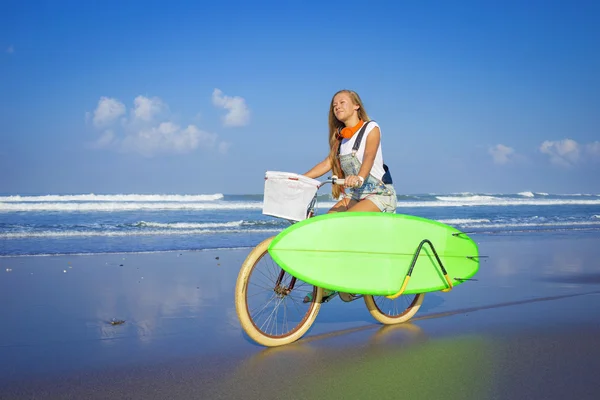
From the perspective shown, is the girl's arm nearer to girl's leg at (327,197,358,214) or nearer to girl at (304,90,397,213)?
girl at (304,90,397,213)

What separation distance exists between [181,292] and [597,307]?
4383 millimetres

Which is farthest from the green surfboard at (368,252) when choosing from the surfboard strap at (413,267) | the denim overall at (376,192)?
the denim overall at (376,192)

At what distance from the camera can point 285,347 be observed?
12.8 ft

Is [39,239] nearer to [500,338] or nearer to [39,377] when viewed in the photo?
[39,377]

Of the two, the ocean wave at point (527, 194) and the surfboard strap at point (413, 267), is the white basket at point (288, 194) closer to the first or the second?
the surfboard strap at point (413, 267)

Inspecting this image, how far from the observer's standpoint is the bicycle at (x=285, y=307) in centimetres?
381

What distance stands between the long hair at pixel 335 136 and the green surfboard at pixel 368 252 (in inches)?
13.2

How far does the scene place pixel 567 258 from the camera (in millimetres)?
8953

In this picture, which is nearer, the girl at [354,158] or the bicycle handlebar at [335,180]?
the bicycle handlebar at [335,180]

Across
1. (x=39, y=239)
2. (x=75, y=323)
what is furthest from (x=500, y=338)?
(x=39, y=239)

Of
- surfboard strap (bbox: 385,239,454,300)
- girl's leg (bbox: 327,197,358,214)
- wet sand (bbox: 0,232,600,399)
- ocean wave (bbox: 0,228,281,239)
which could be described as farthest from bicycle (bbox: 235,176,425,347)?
ocean wave (bbox: 0,228,281,239)

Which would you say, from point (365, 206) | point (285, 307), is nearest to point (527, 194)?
point (365, 206)

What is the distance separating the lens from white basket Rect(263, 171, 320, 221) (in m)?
3.75

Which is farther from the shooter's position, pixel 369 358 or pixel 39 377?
pixel 369 358
